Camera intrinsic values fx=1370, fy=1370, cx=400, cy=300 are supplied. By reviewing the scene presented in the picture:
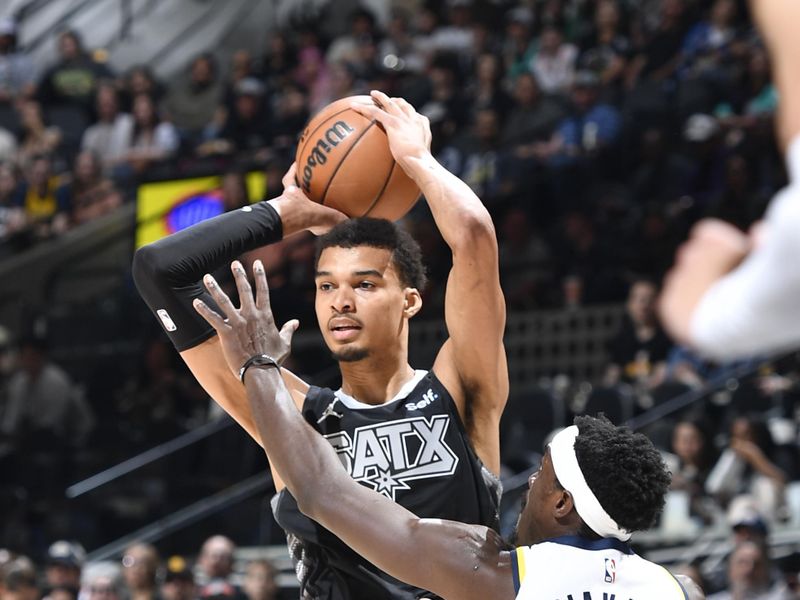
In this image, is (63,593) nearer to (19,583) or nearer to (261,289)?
(19,583)

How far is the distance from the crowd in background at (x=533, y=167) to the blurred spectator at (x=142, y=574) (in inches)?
29.7

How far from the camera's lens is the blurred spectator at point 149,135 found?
42.8 feet

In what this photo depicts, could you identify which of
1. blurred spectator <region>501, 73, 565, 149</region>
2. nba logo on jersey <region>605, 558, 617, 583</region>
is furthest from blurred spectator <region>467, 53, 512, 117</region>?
nba logo on jersey <region>605, 558, 617, 583</region>

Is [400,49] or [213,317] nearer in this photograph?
[213,317]

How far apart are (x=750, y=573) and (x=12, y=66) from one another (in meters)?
10.4

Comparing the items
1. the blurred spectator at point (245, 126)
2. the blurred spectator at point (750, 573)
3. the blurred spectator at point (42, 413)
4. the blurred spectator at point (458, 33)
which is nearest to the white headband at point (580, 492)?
the blurred spectator at point (750, 573)

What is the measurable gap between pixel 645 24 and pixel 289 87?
11.2 feet

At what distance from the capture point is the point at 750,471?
8.04 metres

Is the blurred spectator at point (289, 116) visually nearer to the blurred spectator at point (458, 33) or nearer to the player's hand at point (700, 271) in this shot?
the blurred spectator at point (458, 33)

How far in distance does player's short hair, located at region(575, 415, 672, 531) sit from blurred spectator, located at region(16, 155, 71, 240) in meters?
10.0

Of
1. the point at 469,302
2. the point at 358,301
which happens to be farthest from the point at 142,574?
the point at 469,302

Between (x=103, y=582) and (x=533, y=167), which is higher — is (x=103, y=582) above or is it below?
below

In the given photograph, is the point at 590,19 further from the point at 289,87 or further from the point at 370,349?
the point at 370,349

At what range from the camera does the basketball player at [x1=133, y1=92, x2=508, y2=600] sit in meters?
3.50
